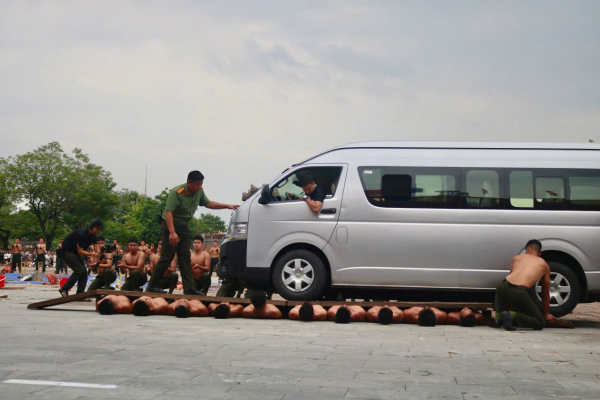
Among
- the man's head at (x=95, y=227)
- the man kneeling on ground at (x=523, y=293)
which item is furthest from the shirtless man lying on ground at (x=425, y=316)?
the man's head at (x=95, y=227)

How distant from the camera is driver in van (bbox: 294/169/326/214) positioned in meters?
10.5

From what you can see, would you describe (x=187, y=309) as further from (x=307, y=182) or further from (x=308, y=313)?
(x=307, y=182)

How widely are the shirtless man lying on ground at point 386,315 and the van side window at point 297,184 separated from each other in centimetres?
184

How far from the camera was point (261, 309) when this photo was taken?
1026cm

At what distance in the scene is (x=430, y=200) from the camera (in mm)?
10414

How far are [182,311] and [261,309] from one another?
43.9 inches

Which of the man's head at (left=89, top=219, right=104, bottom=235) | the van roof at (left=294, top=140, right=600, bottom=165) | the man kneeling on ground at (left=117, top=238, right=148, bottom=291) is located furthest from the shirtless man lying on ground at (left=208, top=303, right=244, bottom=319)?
the man's head at (left=89, top=219, right=104, bottom=235)

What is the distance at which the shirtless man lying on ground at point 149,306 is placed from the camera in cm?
1024

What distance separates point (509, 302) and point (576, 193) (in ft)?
6.45

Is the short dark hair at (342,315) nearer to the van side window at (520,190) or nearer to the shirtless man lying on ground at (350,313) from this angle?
the shirtless man lying on ground at (350,313)

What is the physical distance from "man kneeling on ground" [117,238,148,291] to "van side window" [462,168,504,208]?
5.84 meters

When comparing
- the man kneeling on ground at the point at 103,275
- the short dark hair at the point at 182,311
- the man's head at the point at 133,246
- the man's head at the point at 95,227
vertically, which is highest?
the man's head at the point at 95,227

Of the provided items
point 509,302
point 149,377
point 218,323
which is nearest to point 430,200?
point 509,302

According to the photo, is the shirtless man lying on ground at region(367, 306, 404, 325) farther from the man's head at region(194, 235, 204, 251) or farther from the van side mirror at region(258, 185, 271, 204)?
the man's head at region(194, 235, 204, 251)
